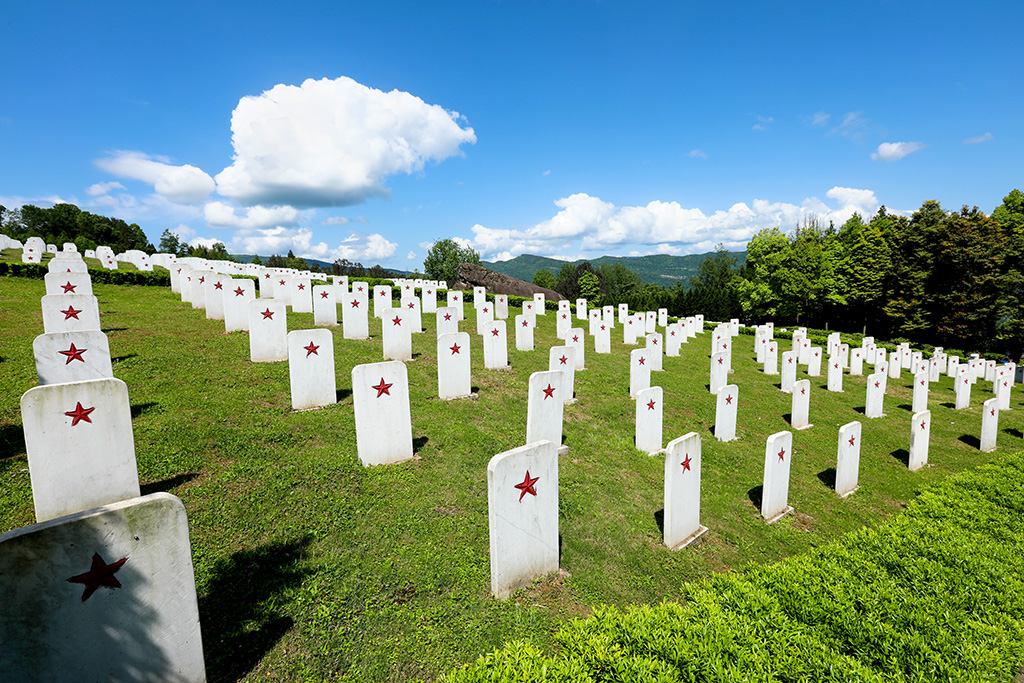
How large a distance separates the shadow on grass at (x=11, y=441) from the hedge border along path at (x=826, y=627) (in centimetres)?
595

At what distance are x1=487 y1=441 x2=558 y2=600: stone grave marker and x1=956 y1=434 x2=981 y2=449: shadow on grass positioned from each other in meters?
13.4

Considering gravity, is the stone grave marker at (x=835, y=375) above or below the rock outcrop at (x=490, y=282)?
below

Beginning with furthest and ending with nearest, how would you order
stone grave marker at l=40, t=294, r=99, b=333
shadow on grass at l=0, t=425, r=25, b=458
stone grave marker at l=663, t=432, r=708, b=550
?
stone grave marker at l=40, t=294, r=99, b=333
stone grave marker at l=663, t=432, r=708, b=550
shadow on grass at l=0, t=425, r=25, b=458

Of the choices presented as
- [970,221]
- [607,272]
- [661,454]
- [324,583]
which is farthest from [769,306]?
[607,272]

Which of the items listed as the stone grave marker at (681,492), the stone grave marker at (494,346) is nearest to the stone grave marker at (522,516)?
the stone grave marker at (681,492)

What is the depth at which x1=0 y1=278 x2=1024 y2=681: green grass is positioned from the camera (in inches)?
135

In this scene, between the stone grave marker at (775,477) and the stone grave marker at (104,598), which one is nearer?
the stone grave marker at (104,598)

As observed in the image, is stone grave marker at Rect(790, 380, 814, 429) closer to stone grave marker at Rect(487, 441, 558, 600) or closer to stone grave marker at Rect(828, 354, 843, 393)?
stone grave marker at Rect(828, 354, 843, 393)

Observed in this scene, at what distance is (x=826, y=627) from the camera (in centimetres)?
355

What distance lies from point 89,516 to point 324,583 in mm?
1926

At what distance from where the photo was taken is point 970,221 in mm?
29391

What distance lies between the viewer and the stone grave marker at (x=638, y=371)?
10969 mm

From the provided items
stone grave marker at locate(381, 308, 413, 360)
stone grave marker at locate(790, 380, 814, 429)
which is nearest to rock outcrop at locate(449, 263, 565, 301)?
stone grave marker at locate(381, 308, 413, 360)

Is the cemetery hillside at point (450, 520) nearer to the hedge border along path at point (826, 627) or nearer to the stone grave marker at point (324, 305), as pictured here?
the hedge border along path at point (826, 627)
